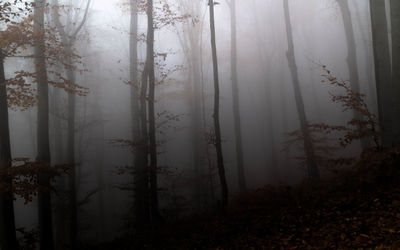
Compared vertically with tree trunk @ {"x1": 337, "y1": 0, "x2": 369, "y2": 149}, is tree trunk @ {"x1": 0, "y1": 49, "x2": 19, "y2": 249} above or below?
below

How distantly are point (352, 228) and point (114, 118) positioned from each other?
108 ft

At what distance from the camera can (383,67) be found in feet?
18.5

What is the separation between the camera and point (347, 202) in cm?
463

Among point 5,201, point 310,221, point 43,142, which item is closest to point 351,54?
point 310,221

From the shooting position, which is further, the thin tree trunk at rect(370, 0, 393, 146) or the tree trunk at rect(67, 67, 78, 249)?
the tree trunk at rect(67, 67, 78, 249)

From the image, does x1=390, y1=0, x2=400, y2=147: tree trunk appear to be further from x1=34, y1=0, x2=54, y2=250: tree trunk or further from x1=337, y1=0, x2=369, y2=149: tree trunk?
x1=34, y1=0, x2=54, y2=250: tree trunk

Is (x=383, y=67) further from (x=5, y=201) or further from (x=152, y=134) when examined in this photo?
(x=5, y=201)

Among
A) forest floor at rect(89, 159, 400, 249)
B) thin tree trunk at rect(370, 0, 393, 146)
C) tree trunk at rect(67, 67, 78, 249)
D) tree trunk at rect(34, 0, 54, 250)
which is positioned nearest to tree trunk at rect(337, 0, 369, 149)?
thin tree trunk at rect(370, 0, 393, 146)

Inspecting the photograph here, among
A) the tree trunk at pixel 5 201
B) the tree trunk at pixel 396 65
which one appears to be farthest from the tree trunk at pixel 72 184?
the tree trunk at pixel 396 65

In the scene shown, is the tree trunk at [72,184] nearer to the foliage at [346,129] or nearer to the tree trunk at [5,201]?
the tree trunk at [5,201]

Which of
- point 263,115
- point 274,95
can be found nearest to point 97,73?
point 263,115

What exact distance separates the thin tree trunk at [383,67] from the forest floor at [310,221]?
1117 mm

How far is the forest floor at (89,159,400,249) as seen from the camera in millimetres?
3520

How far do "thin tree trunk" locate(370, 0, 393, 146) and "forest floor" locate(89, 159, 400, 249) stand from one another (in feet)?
3.66
